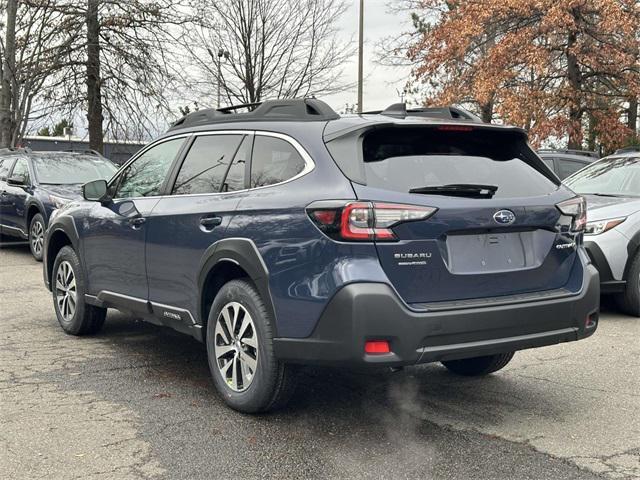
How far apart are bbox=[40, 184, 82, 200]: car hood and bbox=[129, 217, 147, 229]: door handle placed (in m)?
6.24

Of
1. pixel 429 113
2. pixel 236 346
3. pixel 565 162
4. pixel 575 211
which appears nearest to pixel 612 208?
pixel 575 211

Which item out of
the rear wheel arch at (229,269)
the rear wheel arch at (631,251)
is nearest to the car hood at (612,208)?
the rear wheel arch at (631,251)

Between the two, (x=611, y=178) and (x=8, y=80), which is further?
(x=8, y=80)

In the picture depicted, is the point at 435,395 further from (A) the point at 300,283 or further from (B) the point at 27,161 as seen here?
(B) the point at 27,161

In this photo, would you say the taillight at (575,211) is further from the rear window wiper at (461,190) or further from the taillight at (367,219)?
the taillight at (367,219)

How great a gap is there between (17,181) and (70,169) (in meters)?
0.85

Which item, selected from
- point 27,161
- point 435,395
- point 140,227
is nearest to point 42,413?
point 140,227

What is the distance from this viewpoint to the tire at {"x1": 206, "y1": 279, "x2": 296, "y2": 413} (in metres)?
4.04

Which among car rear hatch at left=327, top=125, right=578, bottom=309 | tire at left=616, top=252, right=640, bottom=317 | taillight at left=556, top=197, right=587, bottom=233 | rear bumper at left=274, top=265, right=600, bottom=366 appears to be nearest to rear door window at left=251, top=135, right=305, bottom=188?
car rear hatch at left=327, top=125, right=578, bottom=309

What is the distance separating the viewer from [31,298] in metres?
8.18

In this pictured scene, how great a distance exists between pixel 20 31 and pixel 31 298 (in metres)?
14.8

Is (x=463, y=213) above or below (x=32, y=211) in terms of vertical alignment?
above

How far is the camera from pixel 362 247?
3650 mm

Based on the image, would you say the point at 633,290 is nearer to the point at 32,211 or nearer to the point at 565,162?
the point at 565,162
